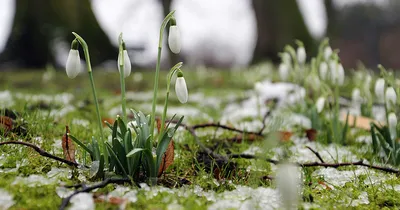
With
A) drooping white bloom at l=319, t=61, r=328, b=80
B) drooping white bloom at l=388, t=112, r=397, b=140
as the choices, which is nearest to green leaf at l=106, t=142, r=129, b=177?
drooping white bloom at l=388, t=112, r=397, b=140

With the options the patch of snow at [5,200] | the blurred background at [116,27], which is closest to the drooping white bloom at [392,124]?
the patch of snow at [5,200]

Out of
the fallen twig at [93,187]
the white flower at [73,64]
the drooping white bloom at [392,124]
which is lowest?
the fallen twig at [93,187]

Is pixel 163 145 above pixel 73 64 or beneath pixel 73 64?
beneath

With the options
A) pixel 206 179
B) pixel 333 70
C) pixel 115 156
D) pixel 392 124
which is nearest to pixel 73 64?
pixel 115 156

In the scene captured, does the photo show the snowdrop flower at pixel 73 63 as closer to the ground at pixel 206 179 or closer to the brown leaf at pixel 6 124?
the ground at pixel 206 179

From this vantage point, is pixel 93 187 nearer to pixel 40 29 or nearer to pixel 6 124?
pixel 6 124

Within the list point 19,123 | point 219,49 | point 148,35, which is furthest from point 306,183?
point 219,49

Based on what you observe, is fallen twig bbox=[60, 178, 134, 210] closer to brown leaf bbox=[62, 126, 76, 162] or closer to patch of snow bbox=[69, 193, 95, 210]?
patch of snow bbox=[69, 193, 95, 210]
